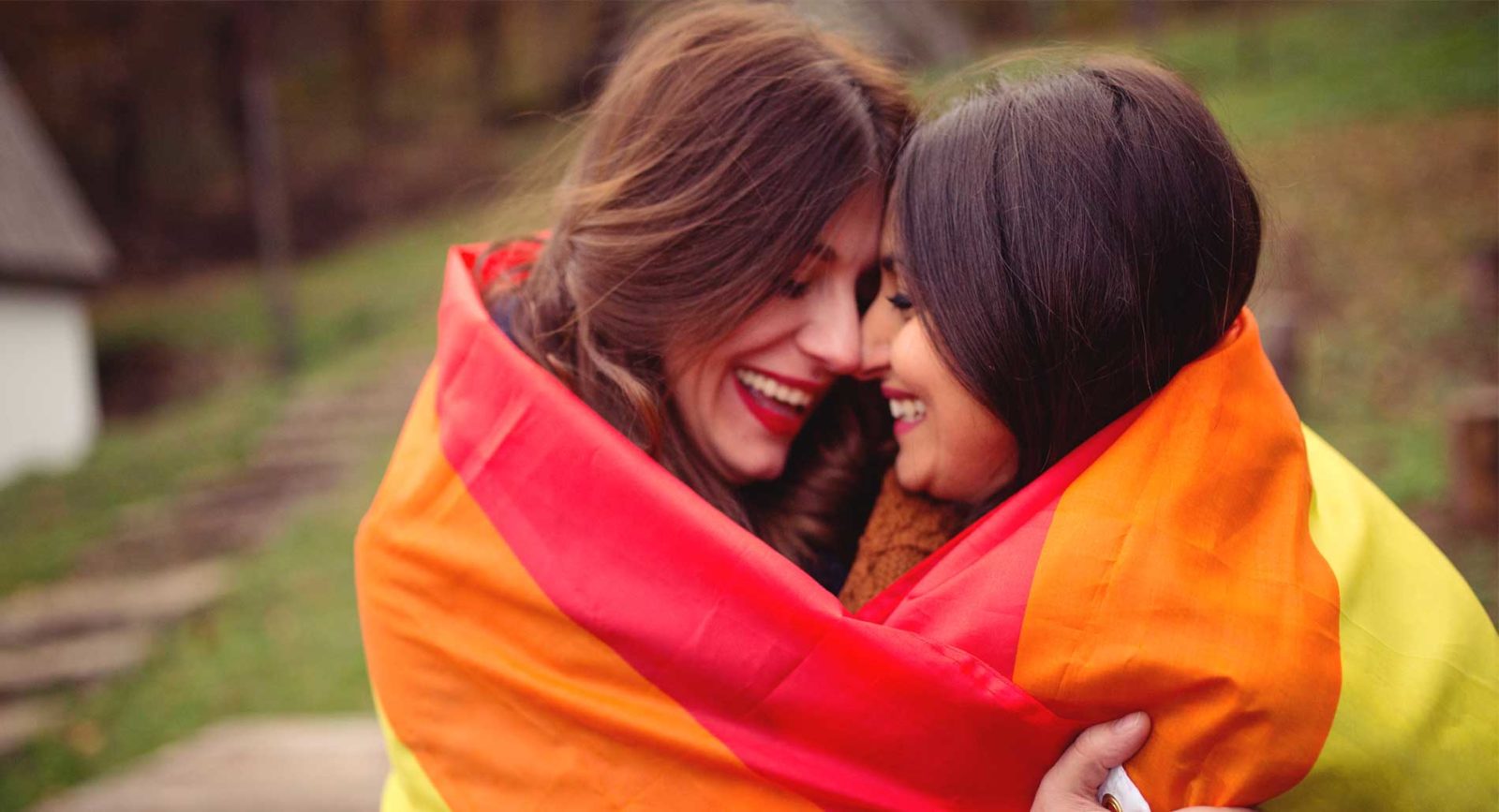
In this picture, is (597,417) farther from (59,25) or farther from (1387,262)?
(59,25)

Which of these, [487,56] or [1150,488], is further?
[487,56]

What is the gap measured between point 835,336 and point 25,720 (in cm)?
522

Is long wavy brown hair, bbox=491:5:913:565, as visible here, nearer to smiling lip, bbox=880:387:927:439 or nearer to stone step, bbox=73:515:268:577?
smiling lip, bbox=880:387:927:439

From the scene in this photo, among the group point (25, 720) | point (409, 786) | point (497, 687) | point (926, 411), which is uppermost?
point (926, 411)

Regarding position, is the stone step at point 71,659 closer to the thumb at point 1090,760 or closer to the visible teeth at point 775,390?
the visible teeth at point 775,390

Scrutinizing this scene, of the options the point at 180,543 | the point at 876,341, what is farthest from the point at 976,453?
the point at 180,543

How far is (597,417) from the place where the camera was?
1857mm

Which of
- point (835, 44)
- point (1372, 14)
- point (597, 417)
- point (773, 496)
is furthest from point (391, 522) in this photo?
point (1372, 14)

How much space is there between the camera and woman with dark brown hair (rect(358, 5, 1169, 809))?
1.62m

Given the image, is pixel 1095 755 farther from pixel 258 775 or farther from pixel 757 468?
pixel 258 775

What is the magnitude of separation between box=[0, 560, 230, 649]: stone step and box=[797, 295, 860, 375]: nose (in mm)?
5643

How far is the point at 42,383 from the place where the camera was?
10414 millimetres

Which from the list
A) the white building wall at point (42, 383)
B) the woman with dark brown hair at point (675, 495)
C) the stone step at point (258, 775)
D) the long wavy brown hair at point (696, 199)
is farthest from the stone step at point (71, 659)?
the long wavy brown hair at point (696, 199)

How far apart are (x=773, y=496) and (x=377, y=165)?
21.2m
